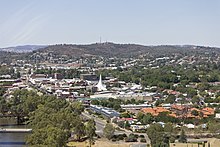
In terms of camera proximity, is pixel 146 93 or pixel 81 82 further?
pixel 81 82

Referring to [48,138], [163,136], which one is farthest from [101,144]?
[48,138]

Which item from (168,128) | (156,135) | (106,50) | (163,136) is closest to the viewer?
(156,135)

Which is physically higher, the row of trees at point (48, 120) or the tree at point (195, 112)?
the row of trees at point (48, 120)

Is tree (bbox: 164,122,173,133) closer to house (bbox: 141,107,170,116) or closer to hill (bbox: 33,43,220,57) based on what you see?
house (bbox: 141,107,170,116)

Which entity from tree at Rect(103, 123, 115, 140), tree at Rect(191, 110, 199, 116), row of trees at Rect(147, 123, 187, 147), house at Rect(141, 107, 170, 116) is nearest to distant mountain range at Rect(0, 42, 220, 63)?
house at Rect(141, 107, 170, 116)

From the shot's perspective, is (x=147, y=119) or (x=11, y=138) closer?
(x=11, y=138)

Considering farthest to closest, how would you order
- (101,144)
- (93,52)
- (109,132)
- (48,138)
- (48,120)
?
(93,52) → (109,132) → (101,144) → (48,120) → (48,138)

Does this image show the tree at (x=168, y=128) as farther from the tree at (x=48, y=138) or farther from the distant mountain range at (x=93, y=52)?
the distant mountain range at (x=93, y=52)

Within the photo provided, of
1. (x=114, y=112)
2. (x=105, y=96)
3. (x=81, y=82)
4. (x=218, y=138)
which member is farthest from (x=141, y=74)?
(x=218, y=138)

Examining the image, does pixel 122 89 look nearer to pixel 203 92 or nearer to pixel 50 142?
pixel 203 92

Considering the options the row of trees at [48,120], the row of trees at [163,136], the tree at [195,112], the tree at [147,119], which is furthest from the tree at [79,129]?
the tree at [195,112]

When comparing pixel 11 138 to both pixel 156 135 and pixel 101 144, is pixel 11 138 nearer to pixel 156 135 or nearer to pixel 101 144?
pixel 101 144
